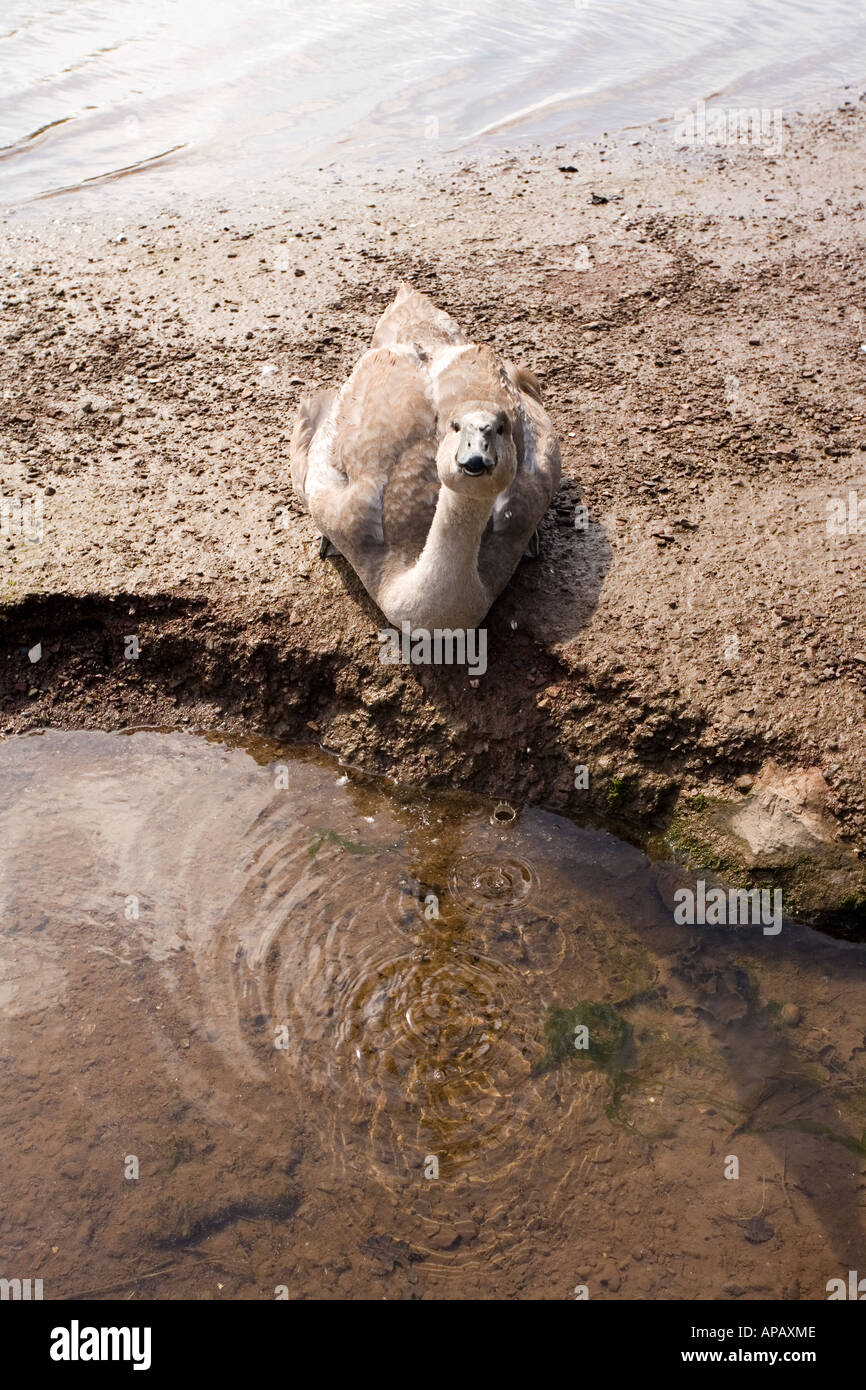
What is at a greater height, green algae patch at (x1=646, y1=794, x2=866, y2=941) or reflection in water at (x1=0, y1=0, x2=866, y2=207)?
reflection in water at (x1=0, y1=0, x2=866, y2=207)

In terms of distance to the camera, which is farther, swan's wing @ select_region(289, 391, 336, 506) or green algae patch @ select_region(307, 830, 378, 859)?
swan's wing @ select_region(289, 391, 336, 506)

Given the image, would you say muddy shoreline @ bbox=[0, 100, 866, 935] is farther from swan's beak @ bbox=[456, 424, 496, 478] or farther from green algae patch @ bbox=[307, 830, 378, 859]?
swan's beak @ bbox=[456, 424, 496, 478]

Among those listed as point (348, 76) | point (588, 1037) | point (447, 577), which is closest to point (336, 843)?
point (447, 577)

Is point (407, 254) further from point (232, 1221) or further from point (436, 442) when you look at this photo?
point (232, 1221)

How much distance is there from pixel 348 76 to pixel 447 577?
10.2 meters

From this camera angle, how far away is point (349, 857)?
5.32m

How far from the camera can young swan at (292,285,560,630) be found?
517 centimetres

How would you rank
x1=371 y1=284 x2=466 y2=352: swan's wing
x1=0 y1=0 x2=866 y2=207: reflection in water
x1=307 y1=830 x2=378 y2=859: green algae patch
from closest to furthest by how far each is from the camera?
x1=307 y1=830 x2=378 y2=859: green algae patch < x1=371 y1=284 x2=466 y2=352: swan's wing < x1=0 y1=0 x2=866 y2=207: reflection in water

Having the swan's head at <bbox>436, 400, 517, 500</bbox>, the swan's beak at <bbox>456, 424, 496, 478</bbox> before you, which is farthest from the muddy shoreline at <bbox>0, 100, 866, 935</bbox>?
A: the swan's beak at <bbox>456, 424, 496, 478</bbox>

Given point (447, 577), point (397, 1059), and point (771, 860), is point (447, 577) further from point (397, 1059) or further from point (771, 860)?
point (397, 1059)

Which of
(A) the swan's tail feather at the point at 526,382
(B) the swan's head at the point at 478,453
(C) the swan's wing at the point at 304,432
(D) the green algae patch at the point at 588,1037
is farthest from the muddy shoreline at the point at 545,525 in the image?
(B) the swan's head at the point at 478,453

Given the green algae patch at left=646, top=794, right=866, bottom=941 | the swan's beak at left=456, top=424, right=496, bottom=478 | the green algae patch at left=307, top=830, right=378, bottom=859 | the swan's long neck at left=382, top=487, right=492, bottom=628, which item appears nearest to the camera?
the swan's beak at left=456, top=424, right=496, bottom=478

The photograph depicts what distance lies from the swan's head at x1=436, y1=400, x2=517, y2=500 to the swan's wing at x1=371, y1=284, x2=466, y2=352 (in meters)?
1.38

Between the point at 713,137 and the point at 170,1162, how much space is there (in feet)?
35.2
